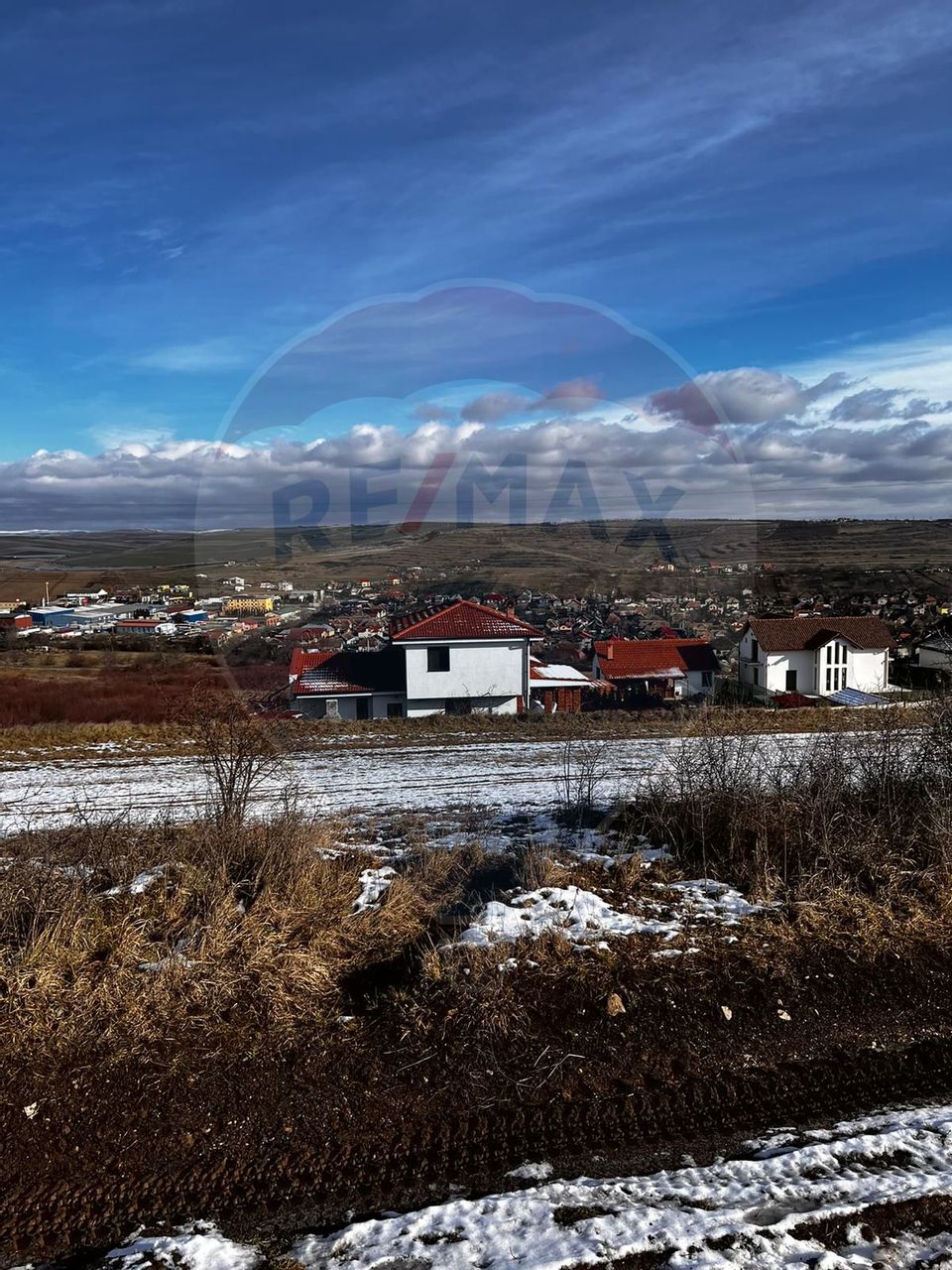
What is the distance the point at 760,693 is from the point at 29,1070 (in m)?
29.8

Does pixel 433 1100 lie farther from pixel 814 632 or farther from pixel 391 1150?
pixel 814 632

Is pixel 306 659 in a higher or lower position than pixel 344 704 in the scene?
higher

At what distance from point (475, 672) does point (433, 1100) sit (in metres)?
22.1

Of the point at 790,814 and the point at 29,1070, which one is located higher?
the point at 790,814

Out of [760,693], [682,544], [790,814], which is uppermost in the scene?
[682,544]

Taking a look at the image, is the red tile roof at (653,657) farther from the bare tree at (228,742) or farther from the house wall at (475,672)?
the bare tree at (228,742)

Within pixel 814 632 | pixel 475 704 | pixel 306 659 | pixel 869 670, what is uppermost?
pixel 814 632

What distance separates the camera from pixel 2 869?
243 inches

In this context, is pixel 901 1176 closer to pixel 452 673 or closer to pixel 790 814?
pixel 790 814

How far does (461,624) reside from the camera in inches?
1010

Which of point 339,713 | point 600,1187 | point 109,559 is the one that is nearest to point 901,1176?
point 600,1187

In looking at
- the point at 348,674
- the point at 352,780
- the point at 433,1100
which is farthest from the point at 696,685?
the point at 433,1100

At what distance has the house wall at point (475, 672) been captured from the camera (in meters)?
25.7

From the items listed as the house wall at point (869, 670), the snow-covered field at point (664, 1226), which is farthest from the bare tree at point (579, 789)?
the house wall at point (869, 670)
